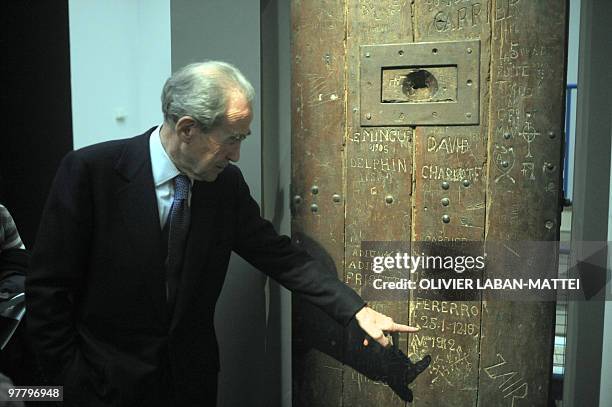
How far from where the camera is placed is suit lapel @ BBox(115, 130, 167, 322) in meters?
1.25

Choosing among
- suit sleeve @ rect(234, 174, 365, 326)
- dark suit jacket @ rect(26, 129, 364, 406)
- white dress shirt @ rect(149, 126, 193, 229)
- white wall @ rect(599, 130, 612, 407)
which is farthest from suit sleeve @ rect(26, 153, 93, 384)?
white wall @ rect(599, 130, 612, 407)

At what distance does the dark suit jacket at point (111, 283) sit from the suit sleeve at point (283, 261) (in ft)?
0.48

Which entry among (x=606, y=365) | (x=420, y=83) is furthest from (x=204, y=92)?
(x=606, y=365)

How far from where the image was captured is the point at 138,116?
68.8 inches

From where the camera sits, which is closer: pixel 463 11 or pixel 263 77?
pixel 463 11

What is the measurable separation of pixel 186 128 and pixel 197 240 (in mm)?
275

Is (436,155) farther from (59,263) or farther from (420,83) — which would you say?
(59,263)

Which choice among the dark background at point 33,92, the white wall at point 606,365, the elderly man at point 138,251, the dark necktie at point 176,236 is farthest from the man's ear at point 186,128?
the white wall at point 606,365

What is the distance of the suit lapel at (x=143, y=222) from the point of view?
125 cm

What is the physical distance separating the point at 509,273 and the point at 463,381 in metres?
0.35

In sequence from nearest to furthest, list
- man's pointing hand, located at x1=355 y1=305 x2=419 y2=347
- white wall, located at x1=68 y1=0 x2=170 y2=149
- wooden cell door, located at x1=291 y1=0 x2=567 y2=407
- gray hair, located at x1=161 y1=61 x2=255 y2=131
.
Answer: gray hair, located at x1=161 y1=61 x2=255 y2=131 → man's pointing hand, located at x1=355 y1=305 x2=419 y2=347 → wooden cell door, located at x1=291 y1=0 x2=567 y2=407 → white wall, located at x1=68 y1=0 x2=170 y2=149

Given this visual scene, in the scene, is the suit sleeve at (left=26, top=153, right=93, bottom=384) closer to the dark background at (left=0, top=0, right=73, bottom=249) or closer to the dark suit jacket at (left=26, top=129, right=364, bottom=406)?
the dark suit jacket at (left=26, top=129, right=364, bottom=406)

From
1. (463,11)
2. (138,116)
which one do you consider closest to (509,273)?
(463,11)

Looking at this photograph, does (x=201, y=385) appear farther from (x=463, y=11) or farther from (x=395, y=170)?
(x=463, y=11)
